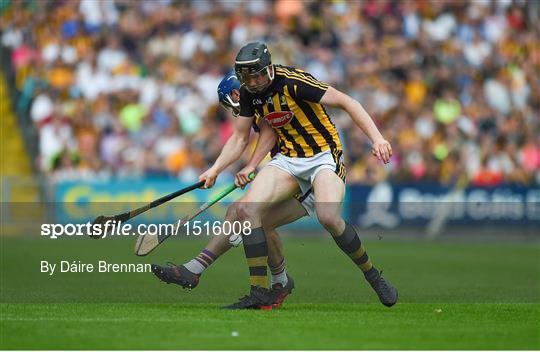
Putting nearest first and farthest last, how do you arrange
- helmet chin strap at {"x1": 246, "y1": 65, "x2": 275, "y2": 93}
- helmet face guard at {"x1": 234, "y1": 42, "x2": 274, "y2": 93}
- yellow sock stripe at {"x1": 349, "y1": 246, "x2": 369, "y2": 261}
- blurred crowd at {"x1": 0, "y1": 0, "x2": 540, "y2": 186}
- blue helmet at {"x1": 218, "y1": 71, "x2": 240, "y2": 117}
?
helmet face guard at {"x1": 234, "y1": 42, "x2": 274, "y2": 93} < helmet chin strap at {"x1": 246, "y1": 65, "x2": 275, "y2": 93} < yellow sock stripe at {"x1": 349, "y1": 246, "x2": 369, "y2": 261} < blue helmet at {"x1": 218, "y1": 71, "x2": 240, "y2": 117} < blurred crowd at {"x1": 0, "y1": 0, "x2": 540, "y2": 186}

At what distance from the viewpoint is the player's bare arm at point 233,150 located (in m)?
9.79

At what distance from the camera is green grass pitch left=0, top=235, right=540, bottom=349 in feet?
25.3

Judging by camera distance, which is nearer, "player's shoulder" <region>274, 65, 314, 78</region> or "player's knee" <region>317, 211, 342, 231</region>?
"player's knee" <region>317, 211, 342, 231</region>

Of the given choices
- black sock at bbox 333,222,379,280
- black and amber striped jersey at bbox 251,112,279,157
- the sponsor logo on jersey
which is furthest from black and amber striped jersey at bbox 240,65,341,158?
black sock at bbox 333,222,379,280

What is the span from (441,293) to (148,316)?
12.1 feet

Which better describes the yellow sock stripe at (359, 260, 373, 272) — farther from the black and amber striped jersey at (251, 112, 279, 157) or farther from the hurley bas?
Result: the hurley bas

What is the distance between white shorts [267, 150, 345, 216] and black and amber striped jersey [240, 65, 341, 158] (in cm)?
5

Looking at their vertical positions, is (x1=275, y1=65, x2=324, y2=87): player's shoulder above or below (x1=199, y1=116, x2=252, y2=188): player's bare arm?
above

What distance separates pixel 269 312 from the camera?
930cm

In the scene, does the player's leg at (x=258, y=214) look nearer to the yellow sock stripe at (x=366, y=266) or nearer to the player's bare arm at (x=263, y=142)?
the player's bare arm at (x=263, y=142)

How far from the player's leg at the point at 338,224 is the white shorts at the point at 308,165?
0.23ft

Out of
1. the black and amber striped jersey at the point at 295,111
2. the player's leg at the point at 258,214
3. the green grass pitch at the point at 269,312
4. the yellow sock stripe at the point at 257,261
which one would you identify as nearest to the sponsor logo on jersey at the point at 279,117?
the black and amber striped jersey at the point at 295,111

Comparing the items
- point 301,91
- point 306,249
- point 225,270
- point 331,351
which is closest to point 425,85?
point 306,249

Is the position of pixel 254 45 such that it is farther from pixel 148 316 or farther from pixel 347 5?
pixel 347 5
